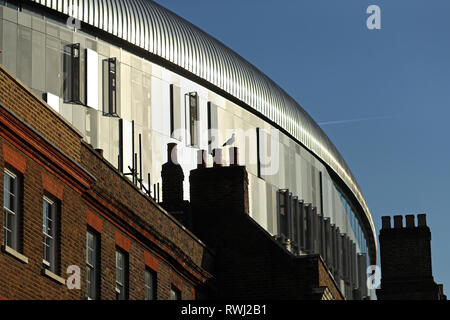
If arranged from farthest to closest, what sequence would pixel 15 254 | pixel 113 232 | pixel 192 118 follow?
pixel 192 118, pixel 113 232, pixel 15 254

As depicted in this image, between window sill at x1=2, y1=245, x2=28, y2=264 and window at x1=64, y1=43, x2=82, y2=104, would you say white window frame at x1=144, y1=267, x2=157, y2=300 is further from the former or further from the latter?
window at x1=64, y1=43, x2=82, y2=104

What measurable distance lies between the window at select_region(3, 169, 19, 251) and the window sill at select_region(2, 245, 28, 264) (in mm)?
339

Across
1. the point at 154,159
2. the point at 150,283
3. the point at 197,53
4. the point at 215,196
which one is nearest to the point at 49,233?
the point at 150,283

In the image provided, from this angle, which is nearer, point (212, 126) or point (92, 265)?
point (92, 265)

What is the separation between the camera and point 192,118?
59406mm

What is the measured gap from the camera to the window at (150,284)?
35656 mm

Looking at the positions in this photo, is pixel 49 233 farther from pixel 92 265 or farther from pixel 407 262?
pixel 407 262

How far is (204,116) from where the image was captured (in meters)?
60.4

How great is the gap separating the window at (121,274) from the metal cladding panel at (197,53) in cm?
2094

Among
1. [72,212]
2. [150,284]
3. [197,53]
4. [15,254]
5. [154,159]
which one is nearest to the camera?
[15,254]

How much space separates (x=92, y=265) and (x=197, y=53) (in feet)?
99.2

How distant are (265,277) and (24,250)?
1565 centimetres

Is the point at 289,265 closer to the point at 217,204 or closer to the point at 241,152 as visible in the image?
the point at 217,204
